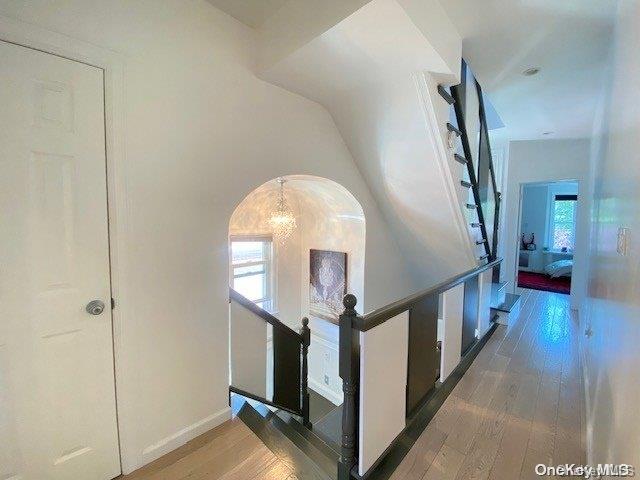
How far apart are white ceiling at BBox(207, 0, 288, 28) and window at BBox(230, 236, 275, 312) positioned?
333 centimetres

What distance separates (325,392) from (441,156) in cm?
417

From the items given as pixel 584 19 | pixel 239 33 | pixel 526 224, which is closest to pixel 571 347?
pixel 584 19

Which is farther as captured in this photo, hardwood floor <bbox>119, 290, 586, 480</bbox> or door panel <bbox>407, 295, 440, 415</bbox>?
door panel <bbox>407, 295, 440, 415</bbox>

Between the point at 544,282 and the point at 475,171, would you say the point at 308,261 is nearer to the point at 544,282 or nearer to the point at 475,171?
the point at 475,171

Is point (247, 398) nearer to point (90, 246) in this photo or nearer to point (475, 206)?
point (90, 246)

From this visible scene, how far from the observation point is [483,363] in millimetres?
2582

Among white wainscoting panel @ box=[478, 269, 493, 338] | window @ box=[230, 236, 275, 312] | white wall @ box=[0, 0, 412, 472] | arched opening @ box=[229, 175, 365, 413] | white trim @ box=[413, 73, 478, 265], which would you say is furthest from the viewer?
window @ box=[230, 236, 275, 312]

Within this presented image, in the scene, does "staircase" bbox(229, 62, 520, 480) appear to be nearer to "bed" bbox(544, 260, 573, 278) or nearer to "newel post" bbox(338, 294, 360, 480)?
"newel post" bbox(338, 294, 360, 480)

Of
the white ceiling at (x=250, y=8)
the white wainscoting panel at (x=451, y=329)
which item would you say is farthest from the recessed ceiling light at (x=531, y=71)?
the white ceiling at (x=250, y=8)

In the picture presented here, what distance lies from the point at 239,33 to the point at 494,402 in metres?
3.21

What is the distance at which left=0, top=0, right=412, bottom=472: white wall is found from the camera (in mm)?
1462

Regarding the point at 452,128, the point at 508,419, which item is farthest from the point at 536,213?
the point at 508,419

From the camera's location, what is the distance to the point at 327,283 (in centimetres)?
424

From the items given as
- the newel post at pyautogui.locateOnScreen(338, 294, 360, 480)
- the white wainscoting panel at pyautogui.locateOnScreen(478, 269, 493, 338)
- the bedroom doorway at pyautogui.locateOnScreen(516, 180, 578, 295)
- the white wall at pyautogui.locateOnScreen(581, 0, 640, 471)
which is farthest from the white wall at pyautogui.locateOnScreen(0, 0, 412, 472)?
the bedroom doorway at pyautogui.locateOnScreen(516, 180, 578, 295)
